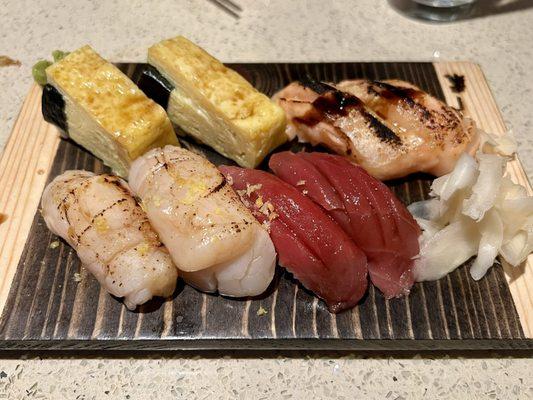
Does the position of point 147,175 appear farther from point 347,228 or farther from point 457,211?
point 457,211

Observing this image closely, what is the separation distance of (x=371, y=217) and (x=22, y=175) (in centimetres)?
152

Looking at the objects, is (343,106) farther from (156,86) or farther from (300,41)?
(300,41)

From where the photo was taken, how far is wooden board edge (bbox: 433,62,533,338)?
1925mm

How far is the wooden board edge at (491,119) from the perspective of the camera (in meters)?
1.92

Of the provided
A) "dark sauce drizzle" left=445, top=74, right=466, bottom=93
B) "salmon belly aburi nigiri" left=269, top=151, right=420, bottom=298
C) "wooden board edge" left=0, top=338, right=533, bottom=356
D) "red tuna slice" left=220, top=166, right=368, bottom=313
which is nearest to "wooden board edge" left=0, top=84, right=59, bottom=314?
"wooden board edge" left=0, top=338, right=533, bottom=356

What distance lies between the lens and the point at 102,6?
11.6 ft

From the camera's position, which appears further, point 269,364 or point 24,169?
point 24,169

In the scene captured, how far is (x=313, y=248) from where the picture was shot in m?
1.82

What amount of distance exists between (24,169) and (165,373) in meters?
1.13

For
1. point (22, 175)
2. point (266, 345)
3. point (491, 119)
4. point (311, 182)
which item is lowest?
point (266, 345)

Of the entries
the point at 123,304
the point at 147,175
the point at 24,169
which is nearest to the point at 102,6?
the point at 24,169

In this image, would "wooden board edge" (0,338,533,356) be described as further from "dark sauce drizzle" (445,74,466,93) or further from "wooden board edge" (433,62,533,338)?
"dark sauce drizzle" (445,74,466,93)

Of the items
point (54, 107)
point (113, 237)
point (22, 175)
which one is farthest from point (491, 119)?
point (22, 175)

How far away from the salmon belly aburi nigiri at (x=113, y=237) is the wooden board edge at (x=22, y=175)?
21 cm
